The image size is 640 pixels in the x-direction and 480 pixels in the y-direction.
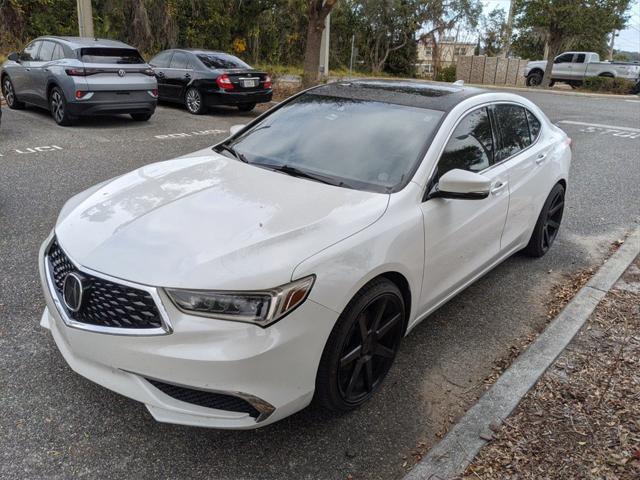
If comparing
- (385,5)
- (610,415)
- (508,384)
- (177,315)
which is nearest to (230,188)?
(177,315)

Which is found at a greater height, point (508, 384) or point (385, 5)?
point (385, 5)

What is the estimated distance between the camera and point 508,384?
3.24 metres

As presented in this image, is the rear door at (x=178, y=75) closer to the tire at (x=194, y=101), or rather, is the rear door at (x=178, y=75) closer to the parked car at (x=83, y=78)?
the tire at (x=194, y=101)

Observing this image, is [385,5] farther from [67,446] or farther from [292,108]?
[67,446]

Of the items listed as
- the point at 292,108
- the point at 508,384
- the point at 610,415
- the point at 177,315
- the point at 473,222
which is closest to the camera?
the point at 177,315

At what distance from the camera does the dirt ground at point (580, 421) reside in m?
2.63

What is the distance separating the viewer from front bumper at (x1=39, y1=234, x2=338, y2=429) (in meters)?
2.30

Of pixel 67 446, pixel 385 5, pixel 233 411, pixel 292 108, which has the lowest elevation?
pixel 67 446

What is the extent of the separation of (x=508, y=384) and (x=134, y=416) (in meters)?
2.07

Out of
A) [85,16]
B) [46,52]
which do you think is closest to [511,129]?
[46,52]

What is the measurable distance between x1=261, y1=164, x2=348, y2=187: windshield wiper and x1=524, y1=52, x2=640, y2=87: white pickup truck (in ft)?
101

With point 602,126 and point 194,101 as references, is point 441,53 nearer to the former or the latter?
point 602,126

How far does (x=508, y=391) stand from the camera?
3.18 m

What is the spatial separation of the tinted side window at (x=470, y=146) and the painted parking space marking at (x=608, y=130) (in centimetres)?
1066
